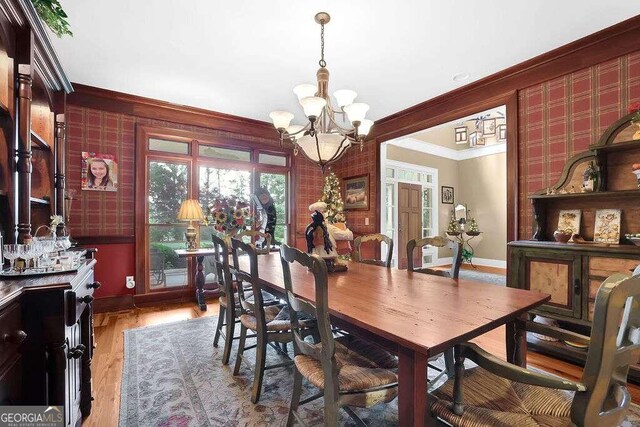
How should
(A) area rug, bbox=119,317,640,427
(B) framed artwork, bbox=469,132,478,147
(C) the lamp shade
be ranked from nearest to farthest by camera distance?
(A) area rug, bbox=119,317,640,427 → (C) the lamp shade → (B) framed artwork, bbox=469,132,478,147

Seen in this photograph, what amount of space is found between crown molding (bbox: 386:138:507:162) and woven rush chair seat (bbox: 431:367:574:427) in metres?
5.59

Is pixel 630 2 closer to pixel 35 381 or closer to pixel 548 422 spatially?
pixel 548 422

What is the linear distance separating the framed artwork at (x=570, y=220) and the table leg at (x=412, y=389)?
2.48 meters

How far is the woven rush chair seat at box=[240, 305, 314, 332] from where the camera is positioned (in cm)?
198

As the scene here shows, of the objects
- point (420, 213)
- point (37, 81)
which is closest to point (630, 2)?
point (37, 81)

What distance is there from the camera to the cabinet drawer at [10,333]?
953mm

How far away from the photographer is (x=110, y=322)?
3385 mm

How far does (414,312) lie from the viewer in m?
1.33

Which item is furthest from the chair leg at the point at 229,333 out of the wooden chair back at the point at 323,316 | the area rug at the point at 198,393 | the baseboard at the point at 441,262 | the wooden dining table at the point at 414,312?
the baseboard at the point at 441,262

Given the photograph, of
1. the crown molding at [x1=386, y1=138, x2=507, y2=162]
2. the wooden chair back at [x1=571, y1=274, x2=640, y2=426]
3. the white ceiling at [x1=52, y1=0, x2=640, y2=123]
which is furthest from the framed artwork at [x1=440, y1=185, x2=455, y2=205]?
the wooden chair back at [x1=571, y1=274, x2=640, y2=426]

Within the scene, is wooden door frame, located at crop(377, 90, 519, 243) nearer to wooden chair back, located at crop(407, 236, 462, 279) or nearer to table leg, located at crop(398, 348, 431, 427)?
wooden chair back, located at crop(407, 236, 462, 279)

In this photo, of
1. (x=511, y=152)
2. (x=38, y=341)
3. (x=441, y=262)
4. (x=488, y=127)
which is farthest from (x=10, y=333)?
(x=488, y=127)

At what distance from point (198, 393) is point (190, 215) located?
7.74 ft

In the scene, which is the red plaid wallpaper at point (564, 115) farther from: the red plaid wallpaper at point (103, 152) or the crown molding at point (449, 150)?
the red plaid wallpaper at point (103, 152)
